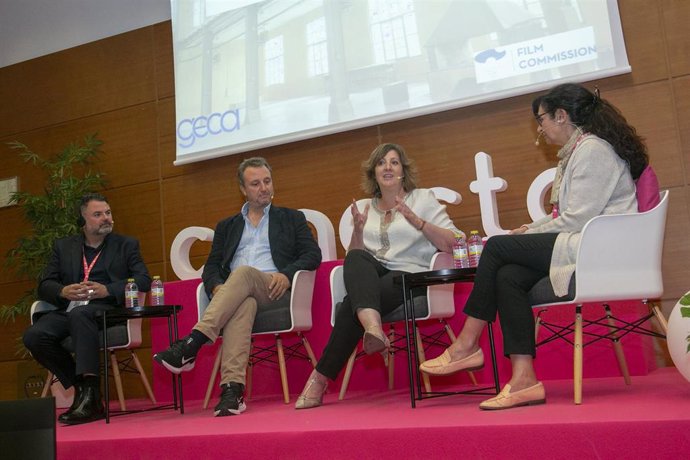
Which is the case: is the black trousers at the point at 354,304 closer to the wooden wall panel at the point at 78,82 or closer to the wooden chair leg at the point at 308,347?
the wooden chair leg at the point at 308,347

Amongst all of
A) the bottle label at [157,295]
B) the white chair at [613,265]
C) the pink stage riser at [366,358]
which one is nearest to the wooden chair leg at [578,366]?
the white chair at [613,265]

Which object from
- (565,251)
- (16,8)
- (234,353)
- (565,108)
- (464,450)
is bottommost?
(464,450)

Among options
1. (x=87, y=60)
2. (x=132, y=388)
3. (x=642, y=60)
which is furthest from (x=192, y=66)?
(x=642, y=60)

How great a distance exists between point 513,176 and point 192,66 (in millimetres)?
2507

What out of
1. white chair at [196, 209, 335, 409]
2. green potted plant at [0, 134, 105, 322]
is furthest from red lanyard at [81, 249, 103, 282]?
green potted plant at [0, 134, 105, 322]

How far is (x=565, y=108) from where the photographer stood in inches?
110

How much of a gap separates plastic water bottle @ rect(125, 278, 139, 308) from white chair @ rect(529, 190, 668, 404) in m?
2.22

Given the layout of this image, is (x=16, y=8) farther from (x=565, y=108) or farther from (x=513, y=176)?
(x=565, y=108)

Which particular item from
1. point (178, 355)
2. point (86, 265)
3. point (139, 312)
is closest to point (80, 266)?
point (86, 265)

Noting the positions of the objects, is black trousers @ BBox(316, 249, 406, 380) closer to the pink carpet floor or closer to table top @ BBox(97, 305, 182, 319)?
the pink carpet floor

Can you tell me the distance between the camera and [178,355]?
3.16 metres

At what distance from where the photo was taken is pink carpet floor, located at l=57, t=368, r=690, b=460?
1.97 meters

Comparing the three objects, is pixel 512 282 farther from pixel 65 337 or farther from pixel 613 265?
pixel 65 337

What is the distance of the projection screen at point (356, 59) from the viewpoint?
4195 millimetres
